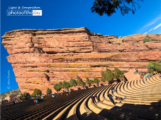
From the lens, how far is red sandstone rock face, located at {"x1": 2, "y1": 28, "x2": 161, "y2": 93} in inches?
1827

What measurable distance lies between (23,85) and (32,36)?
30750mm

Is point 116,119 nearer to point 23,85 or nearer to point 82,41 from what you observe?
point 82,41

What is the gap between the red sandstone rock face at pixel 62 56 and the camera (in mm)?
46406

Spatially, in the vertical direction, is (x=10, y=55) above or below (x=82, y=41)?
below

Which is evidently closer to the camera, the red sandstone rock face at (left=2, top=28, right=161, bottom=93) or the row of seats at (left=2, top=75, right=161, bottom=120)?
the row of seats at (left=2, top=75, right=161, bottom=120)

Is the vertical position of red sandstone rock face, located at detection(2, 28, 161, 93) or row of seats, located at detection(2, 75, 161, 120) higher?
red sandstone rock face, located at detection(2, 28, 161, 93)

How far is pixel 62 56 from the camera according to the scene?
163 feet

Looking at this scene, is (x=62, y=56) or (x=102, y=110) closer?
(x=102, y=110)

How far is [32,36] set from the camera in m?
50.9

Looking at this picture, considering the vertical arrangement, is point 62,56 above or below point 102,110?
above

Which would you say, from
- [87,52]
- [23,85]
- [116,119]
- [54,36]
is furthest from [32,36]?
[116,119]

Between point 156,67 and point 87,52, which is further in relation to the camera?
point 87,52

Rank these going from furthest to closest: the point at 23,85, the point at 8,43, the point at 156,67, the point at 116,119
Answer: the point at 8,43 < the point at 23,85 < the point at 156,67 < the point at 116,119

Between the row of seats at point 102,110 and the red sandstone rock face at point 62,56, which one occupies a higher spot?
the red sandstone rock face at point 62,56
